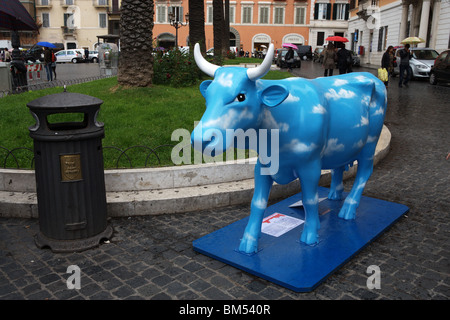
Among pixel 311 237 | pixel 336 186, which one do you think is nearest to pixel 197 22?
pixel 336 186

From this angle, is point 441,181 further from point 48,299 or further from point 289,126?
point 48,299

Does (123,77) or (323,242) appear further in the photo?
(123,77)

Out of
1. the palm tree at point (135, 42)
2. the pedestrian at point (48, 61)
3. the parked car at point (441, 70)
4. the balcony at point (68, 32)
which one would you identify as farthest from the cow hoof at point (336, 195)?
the balcony at point (68, 32)

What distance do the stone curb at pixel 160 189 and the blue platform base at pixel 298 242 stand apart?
0.58m

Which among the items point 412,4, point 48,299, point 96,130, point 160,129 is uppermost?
point 412,4

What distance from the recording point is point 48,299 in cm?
309

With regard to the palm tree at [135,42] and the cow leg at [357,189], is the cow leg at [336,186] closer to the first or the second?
the cow leg at [357,189]

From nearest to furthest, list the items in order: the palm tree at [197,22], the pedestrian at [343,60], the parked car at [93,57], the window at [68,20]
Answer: the palm tree at [197,22]
the pedestrian at [343,60]
the parked car at [93,57]
the window at [68,20]

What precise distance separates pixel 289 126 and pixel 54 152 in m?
2.06

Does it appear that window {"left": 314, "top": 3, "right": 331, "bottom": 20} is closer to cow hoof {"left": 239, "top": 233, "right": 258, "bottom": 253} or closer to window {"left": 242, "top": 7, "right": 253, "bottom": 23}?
window {"left": 242, "top": 7, "right": 253, "bottom": 23}

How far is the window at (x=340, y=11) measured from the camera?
163ft
